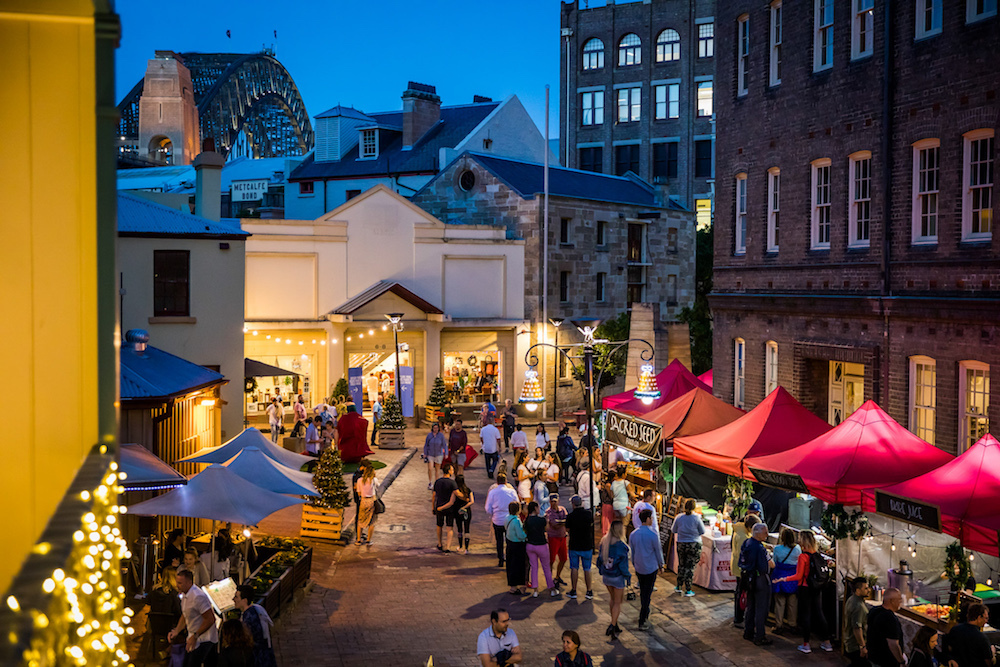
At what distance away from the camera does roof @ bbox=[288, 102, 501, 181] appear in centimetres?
5297

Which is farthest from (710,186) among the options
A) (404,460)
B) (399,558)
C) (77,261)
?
(77,261)

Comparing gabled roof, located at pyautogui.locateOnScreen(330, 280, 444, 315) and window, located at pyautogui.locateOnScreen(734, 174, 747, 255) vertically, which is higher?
window, located at pyautogui.locateOnScreen(734, 174, 747, 255)

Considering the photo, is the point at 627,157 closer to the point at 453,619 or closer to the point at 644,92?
the point at 644,92

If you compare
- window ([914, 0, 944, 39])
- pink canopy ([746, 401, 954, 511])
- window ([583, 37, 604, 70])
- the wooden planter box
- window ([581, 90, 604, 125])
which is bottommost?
the wooden planter box

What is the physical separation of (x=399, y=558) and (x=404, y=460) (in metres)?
11.2

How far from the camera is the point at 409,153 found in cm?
5431

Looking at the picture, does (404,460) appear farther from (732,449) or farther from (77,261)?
(77,261)

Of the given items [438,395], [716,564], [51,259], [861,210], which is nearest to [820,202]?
[861,210]

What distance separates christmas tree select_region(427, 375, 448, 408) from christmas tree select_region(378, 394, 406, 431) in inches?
192

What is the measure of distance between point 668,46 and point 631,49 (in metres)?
2.45

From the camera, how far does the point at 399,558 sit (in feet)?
60.8

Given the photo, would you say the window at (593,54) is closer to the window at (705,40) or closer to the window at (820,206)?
the window at (705,40)

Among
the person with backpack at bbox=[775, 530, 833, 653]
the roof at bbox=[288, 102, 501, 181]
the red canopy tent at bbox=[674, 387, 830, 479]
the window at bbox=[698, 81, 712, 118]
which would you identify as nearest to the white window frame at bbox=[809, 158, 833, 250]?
the red canopy tent at bbox=[674, 387, 830, 479]

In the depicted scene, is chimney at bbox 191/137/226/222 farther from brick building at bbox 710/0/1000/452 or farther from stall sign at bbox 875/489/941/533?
stall sign at bbox 875/489/941/533
